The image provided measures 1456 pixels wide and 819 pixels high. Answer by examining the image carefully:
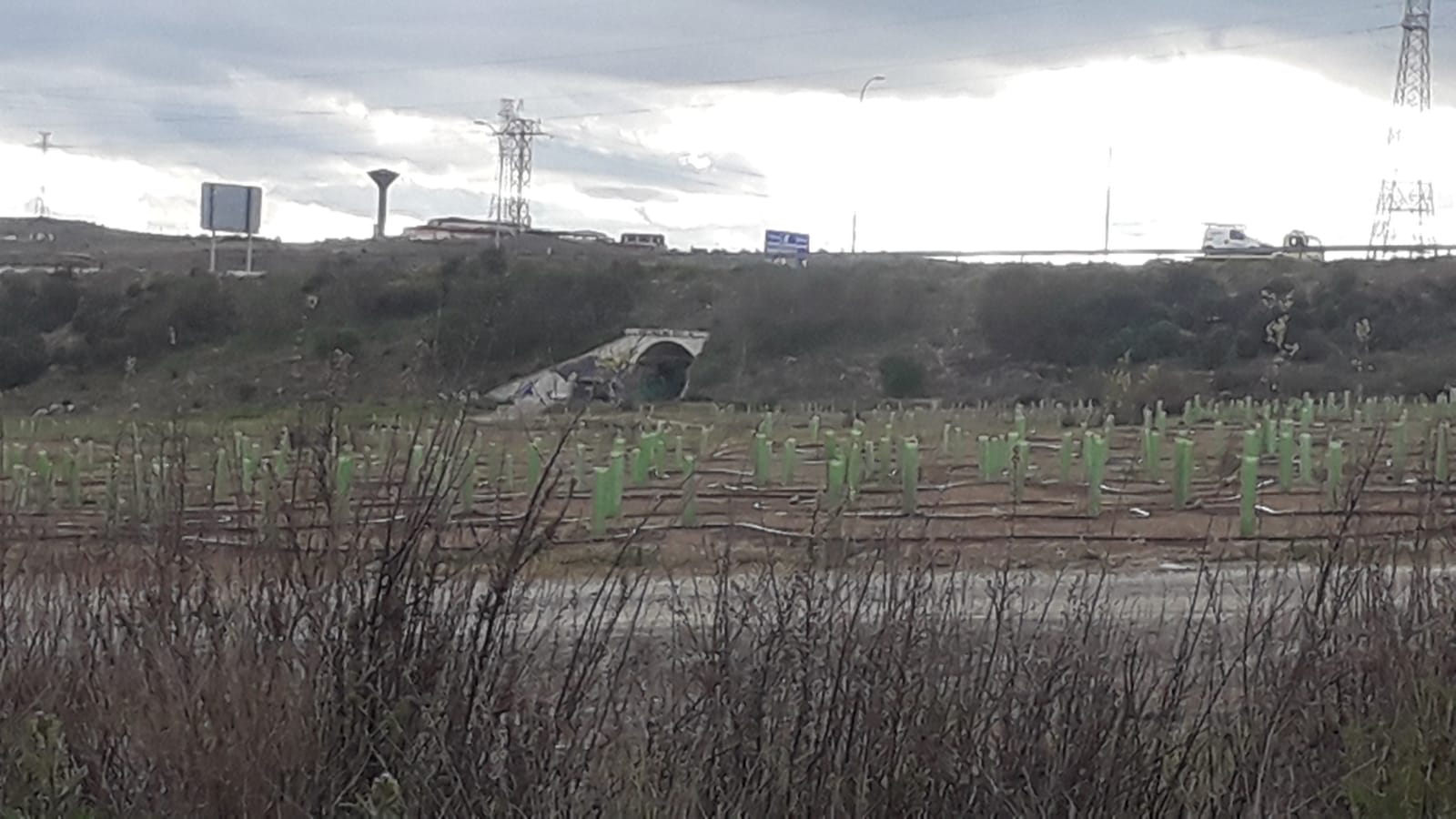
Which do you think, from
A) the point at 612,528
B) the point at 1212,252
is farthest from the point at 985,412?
the point at 1212,252

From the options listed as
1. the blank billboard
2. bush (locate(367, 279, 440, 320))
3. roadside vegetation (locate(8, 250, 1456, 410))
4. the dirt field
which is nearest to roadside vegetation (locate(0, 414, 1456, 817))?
the dirt field


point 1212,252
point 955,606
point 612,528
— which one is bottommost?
point 612,528

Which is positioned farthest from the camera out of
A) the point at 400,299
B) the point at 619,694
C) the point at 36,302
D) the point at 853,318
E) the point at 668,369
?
the point at 400,299

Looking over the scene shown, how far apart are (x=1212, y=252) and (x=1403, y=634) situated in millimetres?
58389

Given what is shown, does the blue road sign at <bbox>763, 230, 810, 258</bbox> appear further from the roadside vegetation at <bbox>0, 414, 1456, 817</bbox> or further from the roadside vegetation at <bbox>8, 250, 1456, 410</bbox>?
the roadside vegetation at <bbox>0, 414, 1456, 817</bbox>

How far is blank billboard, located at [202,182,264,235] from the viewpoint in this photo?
2876 inches

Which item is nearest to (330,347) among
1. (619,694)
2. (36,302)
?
(619,694)

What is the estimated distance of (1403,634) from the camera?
6.11 m

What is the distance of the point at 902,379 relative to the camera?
2176 inches

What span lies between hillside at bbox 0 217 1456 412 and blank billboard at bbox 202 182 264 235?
264 cm

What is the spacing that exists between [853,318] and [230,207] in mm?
28054

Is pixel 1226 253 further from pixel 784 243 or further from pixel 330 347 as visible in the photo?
pixel 330 347

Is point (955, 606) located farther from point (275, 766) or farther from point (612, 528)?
point (612, 528)

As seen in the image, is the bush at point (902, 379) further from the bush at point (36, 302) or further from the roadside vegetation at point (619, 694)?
the roadside vegetation at point (619, 694)
